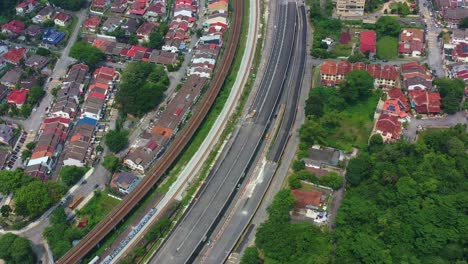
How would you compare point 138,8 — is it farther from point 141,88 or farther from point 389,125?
point 389,125

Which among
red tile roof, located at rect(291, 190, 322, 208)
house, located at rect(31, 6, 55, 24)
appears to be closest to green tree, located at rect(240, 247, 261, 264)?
red tile roof, located at rect(291, 190, 322, 208)

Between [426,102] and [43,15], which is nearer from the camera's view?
[426,102]

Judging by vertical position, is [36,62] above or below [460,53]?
below

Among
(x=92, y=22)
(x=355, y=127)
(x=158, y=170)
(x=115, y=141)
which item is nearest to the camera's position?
(x=158, y=170)

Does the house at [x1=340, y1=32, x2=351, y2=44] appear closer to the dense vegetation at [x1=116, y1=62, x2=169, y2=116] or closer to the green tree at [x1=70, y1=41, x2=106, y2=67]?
the dense vegetation at [x1=116, y1=62, x2=169, y2=116]

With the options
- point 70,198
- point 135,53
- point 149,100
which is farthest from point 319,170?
point 135,53

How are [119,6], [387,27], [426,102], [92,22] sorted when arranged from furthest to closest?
[119,6]
[92,22]
[387,27]
[426,102]

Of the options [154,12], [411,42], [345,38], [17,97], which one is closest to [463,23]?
[411,42]
